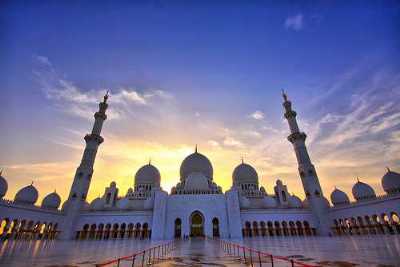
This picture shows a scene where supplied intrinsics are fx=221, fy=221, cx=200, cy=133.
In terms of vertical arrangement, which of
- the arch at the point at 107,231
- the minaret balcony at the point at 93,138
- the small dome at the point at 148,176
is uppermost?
the minaret balcony at the point at 93,138

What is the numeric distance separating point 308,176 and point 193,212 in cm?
1821

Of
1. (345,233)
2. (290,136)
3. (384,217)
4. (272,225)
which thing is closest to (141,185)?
(272,225)

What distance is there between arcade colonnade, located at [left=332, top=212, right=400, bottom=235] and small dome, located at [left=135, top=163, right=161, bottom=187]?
96.8ft

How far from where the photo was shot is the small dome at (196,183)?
3553cm

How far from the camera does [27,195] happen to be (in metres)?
33.6

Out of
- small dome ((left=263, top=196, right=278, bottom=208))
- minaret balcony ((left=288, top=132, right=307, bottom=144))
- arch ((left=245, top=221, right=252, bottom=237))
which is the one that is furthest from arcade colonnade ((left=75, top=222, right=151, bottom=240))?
minaret balcony ((left=288, top=132, right=307, bottom=144))

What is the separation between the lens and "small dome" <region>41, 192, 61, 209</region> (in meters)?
35.9

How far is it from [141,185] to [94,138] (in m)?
11.9

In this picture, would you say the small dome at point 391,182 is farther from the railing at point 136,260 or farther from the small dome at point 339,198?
the railing at point 136,260

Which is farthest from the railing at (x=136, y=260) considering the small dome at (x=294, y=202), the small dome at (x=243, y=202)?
the small dome at (x=294, y=202)

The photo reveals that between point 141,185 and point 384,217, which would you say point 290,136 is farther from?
point 141,185

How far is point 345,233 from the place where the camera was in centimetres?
2955

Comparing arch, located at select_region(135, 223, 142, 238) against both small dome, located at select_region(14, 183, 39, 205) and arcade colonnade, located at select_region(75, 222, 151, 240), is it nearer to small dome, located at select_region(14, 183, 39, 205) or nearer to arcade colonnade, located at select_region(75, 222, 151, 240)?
arcade colonnade, located at select_region(75, 222, 151, 240)

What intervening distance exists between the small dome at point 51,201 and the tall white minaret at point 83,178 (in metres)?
5.58
